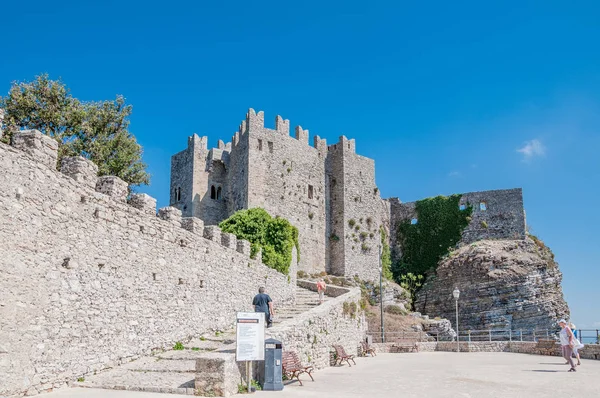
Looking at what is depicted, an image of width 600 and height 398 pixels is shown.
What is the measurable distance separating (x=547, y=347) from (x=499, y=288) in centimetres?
2028

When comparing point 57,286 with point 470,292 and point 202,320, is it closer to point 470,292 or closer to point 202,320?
point 202,320

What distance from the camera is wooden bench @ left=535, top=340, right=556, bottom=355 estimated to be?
22.3m

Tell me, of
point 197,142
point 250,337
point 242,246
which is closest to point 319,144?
point 197,142

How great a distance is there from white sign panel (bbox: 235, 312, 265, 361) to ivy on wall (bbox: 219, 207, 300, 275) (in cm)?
1554

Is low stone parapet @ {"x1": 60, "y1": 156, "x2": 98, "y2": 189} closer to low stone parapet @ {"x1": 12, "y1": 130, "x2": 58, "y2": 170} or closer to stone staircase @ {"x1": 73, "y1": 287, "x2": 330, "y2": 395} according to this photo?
low stone parapet @ {"x1": 12, "y1": 130, "x2": 58, "y2": 170}

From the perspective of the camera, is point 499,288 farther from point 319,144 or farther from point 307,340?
point 307,340

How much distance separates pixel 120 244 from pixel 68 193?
2.05m

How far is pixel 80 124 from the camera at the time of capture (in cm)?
2370

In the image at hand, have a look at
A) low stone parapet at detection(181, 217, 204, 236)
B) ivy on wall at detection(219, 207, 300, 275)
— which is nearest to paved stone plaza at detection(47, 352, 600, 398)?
low stone parapet at detection(181, 217, 204, 236)

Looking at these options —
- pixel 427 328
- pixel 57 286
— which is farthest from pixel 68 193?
pixel 427 328

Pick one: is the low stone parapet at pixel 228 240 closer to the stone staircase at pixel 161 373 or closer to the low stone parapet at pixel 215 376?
the stone staircase at pixel 161 373

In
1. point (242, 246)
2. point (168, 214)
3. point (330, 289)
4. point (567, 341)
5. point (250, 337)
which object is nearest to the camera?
point (250, 337)

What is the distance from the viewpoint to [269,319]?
14.9m

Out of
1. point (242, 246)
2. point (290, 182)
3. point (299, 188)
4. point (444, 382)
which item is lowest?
point (444, 382)
